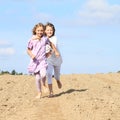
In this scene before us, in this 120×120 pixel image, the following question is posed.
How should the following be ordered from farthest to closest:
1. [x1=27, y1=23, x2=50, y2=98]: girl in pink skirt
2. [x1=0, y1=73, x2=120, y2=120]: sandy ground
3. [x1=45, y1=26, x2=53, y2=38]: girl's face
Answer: [x1=45, y1=26, x2=53, y2=38]: girl's face
[x1=27, y1=23, x2=50, y2=98]: girl in pink skirt
[x1=0, y1=73, x2=120, y2=120]: sandy ground

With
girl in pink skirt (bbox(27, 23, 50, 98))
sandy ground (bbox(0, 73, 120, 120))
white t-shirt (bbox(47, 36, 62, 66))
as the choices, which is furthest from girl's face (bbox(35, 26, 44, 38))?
sandy ground (bbox(0, 73, 120, 120))

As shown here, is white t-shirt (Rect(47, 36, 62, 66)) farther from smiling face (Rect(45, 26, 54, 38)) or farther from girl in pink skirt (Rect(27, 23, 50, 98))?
girl in pink skirt (Rect(27, 23, 50, 98))

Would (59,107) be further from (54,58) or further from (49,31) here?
(49,31)

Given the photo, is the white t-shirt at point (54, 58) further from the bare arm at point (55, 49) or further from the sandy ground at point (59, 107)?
the sandy ground at point (59, 107)

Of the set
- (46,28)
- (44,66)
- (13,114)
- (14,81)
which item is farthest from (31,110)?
(14,81)

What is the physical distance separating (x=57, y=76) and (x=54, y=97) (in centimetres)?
152

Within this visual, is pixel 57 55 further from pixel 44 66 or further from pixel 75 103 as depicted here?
pixel 75 103

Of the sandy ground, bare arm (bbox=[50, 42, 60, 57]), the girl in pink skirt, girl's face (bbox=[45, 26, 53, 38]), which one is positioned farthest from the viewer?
girl's face (bbox=[45, 26, 53, 38])

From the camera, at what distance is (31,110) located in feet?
35.2

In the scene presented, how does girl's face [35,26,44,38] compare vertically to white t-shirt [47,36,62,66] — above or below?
above

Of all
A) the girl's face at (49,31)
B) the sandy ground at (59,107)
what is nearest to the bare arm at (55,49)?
the girl's face at (49,31)

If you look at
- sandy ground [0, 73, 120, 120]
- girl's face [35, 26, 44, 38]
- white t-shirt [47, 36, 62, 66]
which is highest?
girl's face [35, 26, 44, 38]

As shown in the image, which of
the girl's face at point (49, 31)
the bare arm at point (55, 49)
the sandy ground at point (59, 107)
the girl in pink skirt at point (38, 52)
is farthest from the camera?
the girl's face at point (49, 31)

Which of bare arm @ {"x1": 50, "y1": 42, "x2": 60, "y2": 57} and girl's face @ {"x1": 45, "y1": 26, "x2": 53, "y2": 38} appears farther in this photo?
girl's face @ {"x1": 45, "y1": 26, "x2": 53, "y2": 38}
